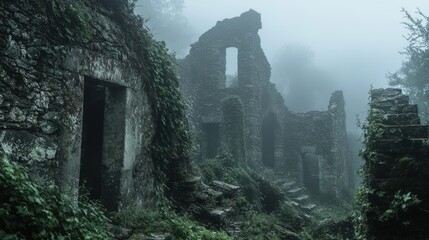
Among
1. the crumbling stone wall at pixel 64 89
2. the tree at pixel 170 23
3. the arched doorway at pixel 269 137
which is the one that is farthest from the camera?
the tree at pixel 170 23

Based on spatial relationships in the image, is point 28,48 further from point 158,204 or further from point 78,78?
point 158,204

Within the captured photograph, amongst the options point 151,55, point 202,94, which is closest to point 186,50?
point 202,94

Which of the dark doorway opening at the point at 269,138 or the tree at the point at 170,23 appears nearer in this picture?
the dark doorway opening at the point at 269,138

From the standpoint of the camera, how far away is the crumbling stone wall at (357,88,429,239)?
4.27 m

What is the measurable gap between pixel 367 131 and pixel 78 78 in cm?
430

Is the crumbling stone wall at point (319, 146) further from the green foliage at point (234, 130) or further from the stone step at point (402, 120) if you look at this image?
the stone step at point (402, 120)

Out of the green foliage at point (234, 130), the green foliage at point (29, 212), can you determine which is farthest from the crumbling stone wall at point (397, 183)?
the green foliage at point (234, 130)

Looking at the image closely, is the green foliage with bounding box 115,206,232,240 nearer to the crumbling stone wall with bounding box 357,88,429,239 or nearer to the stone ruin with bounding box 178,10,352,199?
the crumbling stone wall with bounding box 357,88,429,239

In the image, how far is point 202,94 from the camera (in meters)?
19.3

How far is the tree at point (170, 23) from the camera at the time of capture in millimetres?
38656

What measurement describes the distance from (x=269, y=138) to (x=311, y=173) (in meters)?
3.62

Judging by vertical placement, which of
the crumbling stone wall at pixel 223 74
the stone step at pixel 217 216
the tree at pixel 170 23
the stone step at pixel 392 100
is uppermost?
the tree at pixel 170 23

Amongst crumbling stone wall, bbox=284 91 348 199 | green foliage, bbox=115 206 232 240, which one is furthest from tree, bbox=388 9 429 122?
green foliage, bbox=115 206 232 240

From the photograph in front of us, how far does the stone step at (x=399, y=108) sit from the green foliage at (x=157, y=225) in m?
3.38
